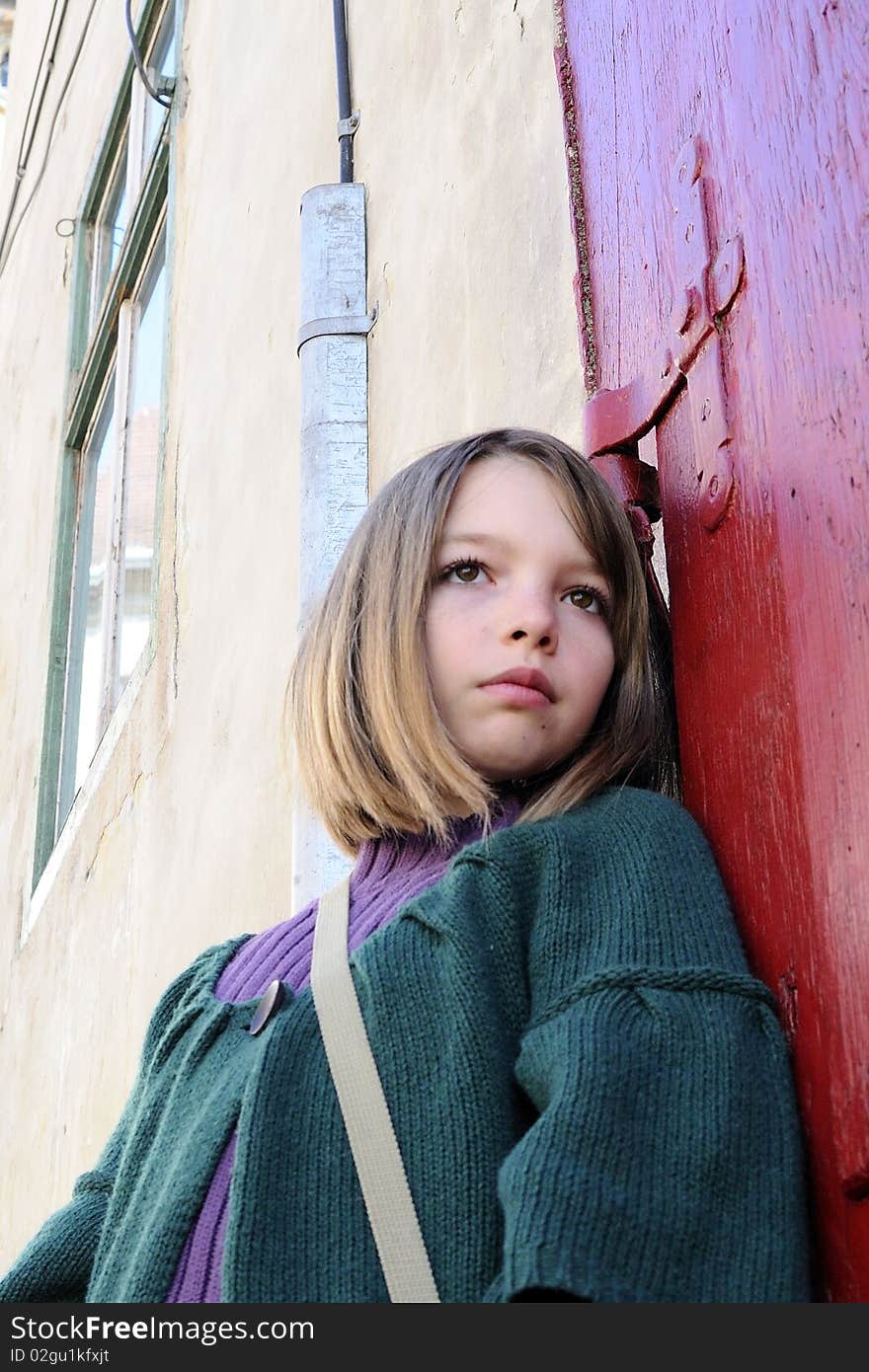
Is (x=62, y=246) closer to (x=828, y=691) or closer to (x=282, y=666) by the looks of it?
(x=282, y=666)

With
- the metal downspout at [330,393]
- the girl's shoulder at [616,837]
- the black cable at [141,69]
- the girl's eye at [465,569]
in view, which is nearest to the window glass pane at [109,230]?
the black cable at [141,69]

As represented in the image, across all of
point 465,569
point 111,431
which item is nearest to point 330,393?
point 465,569

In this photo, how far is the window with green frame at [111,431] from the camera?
17.6ft

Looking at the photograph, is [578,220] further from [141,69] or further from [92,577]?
[92,577]

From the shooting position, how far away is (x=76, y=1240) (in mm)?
1675

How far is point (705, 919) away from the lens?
1.27 meters

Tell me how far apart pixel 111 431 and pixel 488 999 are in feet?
16.4

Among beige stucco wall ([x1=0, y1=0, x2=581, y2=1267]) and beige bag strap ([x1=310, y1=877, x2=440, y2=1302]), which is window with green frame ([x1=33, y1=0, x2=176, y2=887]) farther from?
beige bag strap ([x1=310, y1=877, x2=440, y2=1302])

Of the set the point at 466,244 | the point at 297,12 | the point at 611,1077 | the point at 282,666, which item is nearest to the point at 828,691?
the point at 611,1077

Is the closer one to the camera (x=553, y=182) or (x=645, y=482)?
(x=645, y=482)

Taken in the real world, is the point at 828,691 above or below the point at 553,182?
below

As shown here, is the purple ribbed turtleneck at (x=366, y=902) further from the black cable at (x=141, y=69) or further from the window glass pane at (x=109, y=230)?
the window glass pane at (x=109, y=230)

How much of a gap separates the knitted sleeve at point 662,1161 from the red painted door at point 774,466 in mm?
37

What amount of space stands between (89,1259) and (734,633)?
2.93ft
